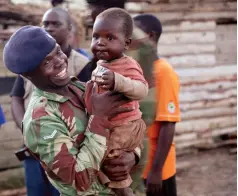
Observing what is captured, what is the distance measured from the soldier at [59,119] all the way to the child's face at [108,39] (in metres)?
0.19

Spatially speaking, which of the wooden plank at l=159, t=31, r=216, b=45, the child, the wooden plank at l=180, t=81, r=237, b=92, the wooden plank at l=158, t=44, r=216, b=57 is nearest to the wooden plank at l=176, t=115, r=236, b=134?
the wooden plank at l=180, t=81, r=237, b=92

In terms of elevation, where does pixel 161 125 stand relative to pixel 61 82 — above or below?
below

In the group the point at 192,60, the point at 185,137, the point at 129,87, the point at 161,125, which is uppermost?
the point at 129,87

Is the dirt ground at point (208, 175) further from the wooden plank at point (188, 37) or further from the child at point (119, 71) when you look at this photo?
the child at point (119, 71)

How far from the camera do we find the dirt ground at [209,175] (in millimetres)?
6164

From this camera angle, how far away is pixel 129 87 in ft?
6.46

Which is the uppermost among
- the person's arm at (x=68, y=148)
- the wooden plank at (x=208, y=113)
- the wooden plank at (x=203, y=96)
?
the person's arm at (x=68, y=148)

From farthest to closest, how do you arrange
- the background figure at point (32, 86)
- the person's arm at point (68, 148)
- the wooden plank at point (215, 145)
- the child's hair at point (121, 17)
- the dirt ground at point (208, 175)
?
the wooden plank at point (215, 145) → the dirt ground at point (208, 175) → the background figure at point (32, 86) → the child's hair at point (121, 17) → the person's arm at point (68, 148)

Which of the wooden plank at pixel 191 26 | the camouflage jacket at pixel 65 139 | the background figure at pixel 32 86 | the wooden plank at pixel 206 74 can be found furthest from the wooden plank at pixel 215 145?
the camouflage jacket at pixel 65 139

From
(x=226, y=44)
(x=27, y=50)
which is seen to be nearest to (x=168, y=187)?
(x=27, y=50)

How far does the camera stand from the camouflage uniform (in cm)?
187

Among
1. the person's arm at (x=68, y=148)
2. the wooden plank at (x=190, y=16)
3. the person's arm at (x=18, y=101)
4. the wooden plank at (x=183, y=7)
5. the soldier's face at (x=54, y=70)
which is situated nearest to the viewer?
the person's arm at (x=68, y=148)

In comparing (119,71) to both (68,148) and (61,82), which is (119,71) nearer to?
(61,82)

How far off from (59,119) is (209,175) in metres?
5.32
